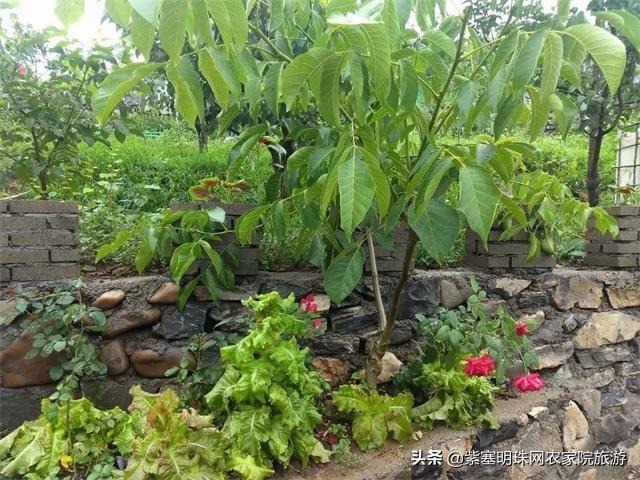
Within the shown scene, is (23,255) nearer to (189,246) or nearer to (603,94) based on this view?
(189,246)

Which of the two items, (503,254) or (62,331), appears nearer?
(62,331)

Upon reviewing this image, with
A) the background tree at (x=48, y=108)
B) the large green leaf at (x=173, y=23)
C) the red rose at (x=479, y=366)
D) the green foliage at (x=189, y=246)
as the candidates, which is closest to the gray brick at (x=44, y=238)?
the green foliage at (x=189, y=246)

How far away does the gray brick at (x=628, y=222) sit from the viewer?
2.35 m

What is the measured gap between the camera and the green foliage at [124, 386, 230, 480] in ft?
4.25

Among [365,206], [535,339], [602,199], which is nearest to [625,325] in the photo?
[535,339]

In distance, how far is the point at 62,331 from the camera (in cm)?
158

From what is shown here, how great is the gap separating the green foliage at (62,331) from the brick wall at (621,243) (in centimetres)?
240

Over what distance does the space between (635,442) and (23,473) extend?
107 inches

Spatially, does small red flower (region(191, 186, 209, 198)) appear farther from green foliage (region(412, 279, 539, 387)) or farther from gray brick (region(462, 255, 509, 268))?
gray brick (region(462, 255, 509, 268))

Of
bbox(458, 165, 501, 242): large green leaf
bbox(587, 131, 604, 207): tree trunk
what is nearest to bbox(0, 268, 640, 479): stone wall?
bbox(587, 131, 604, 207): tree trunk

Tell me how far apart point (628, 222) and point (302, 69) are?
7.15 ft

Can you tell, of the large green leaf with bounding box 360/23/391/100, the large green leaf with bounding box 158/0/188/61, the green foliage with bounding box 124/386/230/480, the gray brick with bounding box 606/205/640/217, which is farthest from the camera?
the gray brick with bounding box 606/205/640/217

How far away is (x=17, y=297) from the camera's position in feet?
5.14

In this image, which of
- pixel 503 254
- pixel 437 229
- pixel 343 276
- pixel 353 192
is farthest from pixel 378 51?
pixel 503 254
